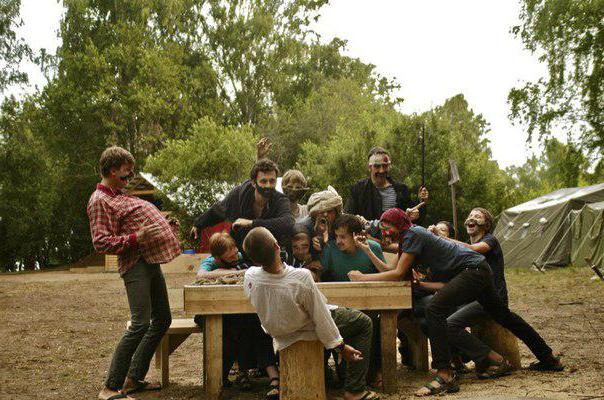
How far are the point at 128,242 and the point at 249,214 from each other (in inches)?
59.8

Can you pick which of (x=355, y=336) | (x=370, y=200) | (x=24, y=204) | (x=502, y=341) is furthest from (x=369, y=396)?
(x=24, y=204)

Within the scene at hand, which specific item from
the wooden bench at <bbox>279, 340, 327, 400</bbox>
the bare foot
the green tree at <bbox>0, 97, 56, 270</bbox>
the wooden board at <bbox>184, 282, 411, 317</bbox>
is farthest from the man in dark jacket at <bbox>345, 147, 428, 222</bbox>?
the green tree at <bbox>0, 97, 56, 270</bbox>

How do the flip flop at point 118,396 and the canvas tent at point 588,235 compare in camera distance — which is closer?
the flip flop at point 118,396

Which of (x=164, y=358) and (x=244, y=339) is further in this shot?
(x=164, y=358)

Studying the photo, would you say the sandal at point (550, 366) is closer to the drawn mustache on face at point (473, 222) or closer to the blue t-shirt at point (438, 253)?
the blue t-shirt at point (438, 253)

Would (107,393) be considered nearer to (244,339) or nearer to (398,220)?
(244,339)

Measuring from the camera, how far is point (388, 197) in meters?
7.26

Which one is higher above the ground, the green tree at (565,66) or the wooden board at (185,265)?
the green tree at (565,66)

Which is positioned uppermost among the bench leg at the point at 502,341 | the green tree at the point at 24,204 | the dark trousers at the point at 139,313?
the green tree at the point at 24,204

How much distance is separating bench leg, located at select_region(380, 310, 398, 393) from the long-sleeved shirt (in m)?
0.95

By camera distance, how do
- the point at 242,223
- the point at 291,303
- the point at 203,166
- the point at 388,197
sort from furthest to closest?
the point at 203,166 < the point at 388,197 < the point at 242,223 < the point at 291,303

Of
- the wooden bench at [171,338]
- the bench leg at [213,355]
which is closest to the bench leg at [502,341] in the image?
the bench leg at [213,355]

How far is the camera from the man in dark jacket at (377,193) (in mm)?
7203

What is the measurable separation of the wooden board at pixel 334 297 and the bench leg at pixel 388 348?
0.39 ft
